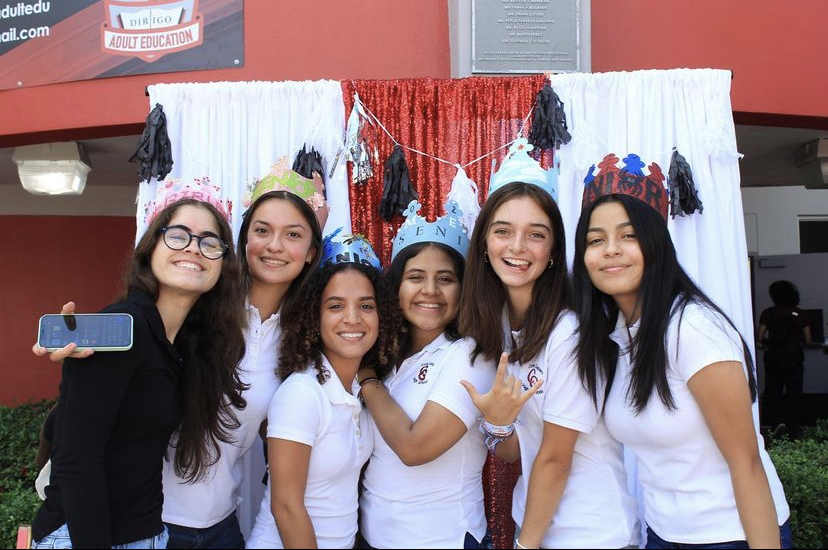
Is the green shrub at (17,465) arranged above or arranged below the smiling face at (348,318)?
→ below

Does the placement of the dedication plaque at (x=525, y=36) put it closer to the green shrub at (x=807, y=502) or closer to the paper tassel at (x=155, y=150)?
the paper tassel at (x=155, y=150)

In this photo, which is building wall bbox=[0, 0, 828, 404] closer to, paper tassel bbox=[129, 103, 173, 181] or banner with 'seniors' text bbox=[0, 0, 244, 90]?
banner with 'seniors' text bbox=[0, 0, 244, 90]

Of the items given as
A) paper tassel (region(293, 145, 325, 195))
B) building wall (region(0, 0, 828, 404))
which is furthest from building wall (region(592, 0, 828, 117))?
paper tassel (region(293, 145, 325, 195))

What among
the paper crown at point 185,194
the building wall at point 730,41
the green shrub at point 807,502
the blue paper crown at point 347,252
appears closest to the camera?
the paper crown at point 185,194

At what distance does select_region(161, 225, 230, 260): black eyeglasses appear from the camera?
1946mm

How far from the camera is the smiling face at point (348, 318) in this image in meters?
2.21

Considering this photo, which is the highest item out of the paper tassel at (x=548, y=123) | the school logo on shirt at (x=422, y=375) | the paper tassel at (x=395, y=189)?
the paper tassel at (x=548, y=123)

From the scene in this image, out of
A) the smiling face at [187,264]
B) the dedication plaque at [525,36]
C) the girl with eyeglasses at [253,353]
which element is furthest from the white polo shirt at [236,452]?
the dedication plaque at [525,36]

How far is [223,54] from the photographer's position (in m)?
4.53

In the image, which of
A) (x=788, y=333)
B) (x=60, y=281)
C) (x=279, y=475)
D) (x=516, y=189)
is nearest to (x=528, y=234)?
(x=516, y=189)

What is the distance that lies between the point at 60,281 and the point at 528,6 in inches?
198

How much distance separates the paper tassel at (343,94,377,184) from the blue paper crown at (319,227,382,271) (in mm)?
913

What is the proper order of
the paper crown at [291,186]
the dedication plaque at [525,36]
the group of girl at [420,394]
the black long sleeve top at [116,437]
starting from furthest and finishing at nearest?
1. the dedication plaque at [525,36]
2. the paper crown at [291,186]
3. the group of girl at [420,394]
4. the black long sleeve top at [116,437]

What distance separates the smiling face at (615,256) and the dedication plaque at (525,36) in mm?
2132
